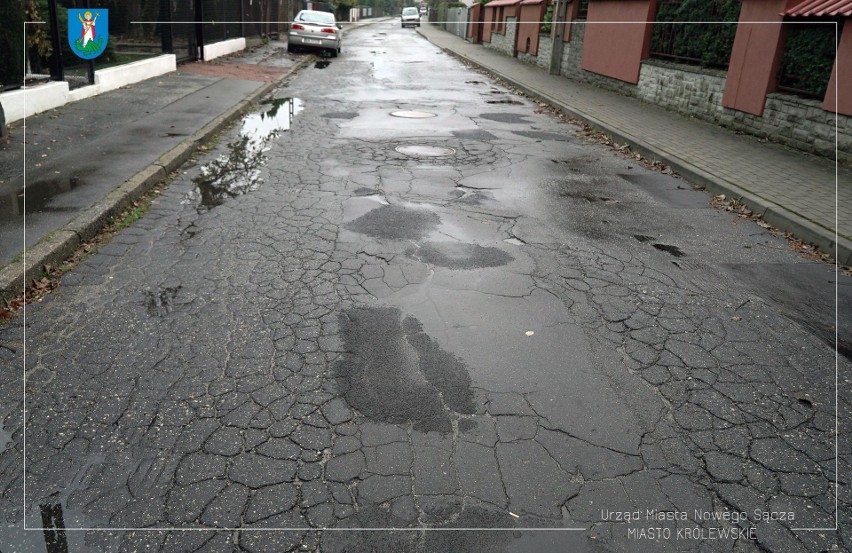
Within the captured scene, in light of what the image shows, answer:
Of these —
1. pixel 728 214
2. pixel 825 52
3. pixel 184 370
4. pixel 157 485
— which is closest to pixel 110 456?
pixel 157 485

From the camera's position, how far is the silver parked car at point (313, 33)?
87.9ft

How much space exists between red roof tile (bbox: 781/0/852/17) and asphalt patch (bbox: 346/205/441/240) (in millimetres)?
7348

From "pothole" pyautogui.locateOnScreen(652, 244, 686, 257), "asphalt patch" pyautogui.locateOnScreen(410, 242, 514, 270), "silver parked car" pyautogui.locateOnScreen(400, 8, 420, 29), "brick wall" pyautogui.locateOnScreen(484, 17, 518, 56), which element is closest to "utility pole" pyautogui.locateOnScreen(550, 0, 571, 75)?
"brick wall" pyautogui.locateOnScreen(484, 17, 518, 56)

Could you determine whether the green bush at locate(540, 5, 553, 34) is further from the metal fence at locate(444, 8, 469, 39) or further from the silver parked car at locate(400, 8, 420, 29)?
the silver parked car at locate(400, 8, 420, 29)

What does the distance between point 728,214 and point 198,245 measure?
6.04 meters

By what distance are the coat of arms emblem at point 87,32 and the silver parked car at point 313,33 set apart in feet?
50.3

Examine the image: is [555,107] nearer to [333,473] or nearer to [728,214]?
[728,214]

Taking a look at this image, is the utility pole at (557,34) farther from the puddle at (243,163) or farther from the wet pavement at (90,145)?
the puddle at (243,163)

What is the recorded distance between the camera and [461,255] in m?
5.68

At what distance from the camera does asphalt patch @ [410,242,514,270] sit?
5484mm

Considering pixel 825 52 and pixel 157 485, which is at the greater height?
pixel 825 52

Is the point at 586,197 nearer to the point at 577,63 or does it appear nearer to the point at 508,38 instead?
the point at 577,63

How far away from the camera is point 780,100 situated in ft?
35.1

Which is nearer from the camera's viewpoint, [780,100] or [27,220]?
[27,220]
